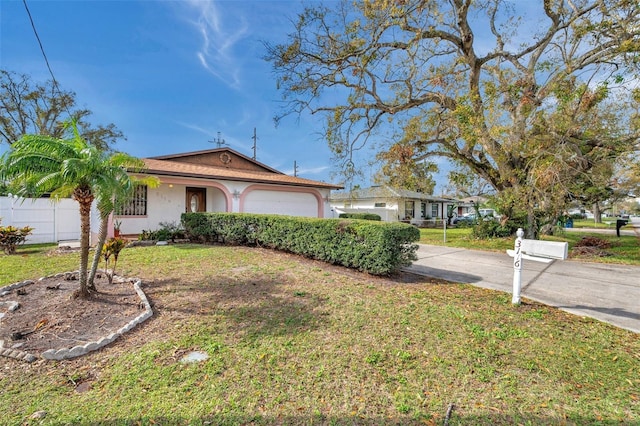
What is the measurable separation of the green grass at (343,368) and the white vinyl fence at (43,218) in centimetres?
966

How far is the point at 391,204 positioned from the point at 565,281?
65.8 feet

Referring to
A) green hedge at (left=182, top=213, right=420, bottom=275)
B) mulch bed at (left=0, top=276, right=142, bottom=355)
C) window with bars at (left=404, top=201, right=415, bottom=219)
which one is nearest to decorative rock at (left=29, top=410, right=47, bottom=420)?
mulch bed at (left=0, top=276, right=142, bottom=355)

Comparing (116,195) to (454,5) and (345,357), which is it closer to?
(345,357)

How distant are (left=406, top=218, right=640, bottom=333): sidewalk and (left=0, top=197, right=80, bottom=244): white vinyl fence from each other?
13.0 m

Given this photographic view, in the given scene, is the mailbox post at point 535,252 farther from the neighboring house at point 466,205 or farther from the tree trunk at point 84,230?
the neighboring house at point 466,205

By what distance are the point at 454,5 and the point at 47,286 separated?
1398cm

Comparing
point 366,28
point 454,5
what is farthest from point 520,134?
point 366,28

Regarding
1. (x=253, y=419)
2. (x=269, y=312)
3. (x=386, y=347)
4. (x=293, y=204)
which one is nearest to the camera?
(x=253, y=419)

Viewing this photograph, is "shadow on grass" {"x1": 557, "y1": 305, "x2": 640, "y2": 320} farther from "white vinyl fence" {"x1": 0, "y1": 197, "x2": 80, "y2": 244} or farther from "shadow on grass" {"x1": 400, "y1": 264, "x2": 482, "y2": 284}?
"white vinyl fence" {"x1": 0, "y1": 197, "x2": 80, "y2": 244}

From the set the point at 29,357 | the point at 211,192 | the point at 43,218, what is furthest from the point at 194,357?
the point at 211,192

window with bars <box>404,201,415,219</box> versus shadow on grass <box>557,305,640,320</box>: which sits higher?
window with bars <box>404,201,415,219</box>

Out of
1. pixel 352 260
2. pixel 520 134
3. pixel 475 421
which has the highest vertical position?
pixel 520 134

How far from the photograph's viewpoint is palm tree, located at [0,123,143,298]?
155 inches

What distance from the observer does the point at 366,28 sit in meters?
10.2
